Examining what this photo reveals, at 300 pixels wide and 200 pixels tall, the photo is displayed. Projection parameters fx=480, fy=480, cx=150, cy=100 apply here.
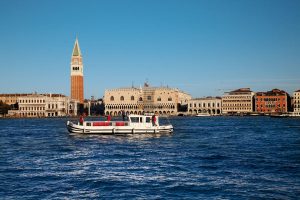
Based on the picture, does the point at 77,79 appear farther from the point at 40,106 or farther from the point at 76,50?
the point at 40,106

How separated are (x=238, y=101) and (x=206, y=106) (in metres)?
13.6

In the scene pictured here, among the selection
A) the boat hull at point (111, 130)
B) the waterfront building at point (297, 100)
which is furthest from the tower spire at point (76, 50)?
the boat hull at point (111, 130)

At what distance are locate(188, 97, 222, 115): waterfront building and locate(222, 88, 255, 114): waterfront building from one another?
4.05 m

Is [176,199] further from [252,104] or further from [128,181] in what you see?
[252,104]

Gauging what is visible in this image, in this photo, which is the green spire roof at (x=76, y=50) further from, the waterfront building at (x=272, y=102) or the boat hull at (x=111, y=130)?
the boat hull at (x=111, y=130)

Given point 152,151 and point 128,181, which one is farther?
point 152,151

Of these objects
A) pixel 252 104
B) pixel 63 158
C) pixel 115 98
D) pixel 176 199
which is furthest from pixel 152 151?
pixel 115 98

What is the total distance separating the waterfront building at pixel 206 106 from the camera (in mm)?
164250

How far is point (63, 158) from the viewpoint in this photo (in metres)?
25.2

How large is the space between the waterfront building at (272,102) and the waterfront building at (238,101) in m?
4.04

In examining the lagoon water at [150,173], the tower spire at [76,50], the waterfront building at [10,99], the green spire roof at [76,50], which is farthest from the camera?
the green spire roof at [76,50]

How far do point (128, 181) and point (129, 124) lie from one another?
25909mm

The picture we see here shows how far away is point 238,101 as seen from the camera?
514 feet

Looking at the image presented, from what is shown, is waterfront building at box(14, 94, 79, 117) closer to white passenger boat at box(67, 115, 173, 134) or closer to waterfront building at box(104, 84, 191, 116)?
waterfront building at box(104, 84, 191, 116)
